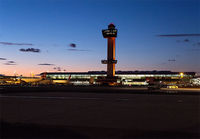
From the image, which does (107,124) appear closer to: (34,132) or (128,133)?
(128,133)

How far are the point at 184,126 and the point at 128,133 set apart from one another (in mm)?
3328

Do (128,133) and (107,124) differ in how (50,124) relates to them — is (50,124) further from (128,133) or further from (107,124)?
(128,133)

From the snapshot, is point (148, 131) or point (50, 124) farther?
point (50, 124)

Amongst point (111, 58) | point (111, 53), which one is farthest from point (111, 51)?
point (111, 58)

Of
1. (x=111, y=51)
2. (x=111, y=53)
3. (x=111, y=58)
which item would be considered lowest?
(x=111, y=58)

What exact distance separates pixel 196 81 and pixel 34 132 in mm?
137008

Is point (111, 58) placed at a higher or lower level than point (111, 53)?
lower

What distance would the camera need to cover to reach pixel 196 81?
427 ft

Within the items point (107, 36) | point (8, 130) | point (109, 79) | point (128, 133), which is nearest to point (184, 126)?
point (128, 133)

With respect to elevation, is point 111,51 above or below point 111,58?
above

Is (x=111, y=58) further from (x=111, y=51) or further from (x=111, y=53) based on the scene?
(x=111, y=51)

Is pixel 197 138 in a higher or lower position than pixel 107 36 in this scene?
Answer: lower

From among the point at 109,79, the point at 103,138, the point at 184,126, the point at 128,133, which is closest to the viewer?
the point at 103,138

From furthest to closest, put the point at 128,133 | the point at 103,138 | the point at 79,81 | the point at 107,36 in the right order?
the point at 79,81 < the point at 107,36 < the point at 128,133 < the point at 103,138
